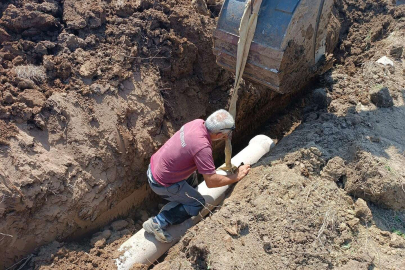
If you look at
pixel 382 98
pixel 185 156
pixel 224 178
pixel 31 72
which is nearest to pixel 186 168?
pixel 185 156

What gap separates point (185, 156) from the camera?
4.18m

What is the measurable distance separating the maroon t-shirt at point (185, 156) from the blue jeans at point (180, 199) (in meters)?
0.09

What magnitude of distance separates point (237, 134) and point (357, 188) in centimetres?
269

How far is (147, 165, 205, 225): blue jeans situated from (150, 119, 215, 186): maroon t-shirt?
0.09 meters

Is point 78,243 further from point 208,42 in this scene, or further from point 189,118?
point 208,42

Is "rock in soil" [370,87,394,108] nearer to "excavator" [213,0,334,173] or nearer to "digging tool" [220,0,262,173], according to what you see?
"excavator" [213,0,334,173]

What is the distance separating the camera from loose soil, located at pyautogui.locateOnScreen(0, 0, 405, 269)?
3750mm

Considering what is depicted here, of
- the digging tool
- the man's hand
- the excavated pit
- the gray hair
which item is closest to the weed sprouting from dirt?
the man's hand

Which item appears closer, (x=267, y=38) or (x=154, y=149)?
(x=267, y=38)

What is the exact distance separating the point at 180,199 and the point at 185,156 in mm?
764

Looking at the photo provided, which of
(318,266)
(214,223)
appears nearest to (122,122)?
(214,223)

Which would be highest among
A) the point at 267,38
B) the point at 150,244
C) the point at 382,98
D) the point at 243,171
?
the point at 267,38

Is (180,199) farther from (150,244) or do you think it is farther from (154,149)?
(154,149)

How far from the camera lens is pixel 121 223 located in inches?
195
